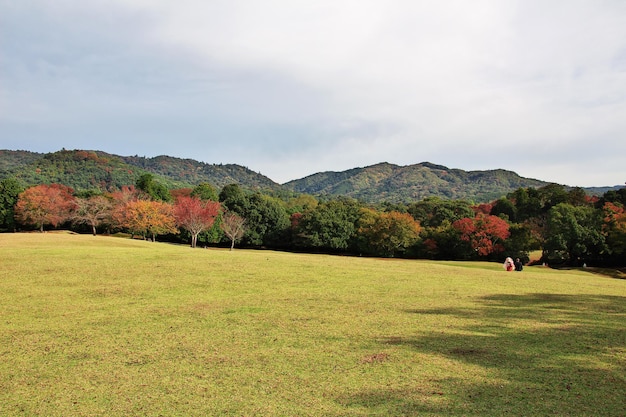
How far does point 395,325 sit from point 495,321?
10.9 ft

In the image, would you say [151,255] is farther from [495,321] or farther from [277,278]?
[495,321]

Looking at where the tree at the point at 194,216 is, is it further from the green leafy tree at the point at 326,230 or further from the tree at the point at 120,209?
the green leafy tree at the point at 326,230

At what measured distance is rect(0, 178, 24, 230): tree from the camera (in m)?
81.2

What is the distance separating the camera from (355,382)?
822cm

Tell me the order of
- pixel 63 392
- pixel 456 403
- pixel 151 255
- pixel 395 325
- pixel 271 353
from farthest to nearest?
pixel 151 255 → pixel 395 325 → pixel 271 353 → pixel 63 392 → pixel 456 403

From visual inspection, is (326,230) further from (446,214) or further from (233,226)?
(446,214)

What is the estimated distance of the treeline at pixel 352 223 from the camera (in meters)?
61.5

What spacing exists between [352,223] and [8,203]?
66121 millimetres

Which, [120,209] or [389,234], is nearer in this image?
[389,234]

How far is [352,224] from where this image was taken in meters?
78.6

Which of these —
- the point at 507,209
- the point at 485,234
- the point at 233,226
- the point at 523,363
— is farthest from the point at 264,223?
the point at 523,363

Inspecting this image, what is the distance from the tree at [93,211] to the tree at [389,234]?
151 ft

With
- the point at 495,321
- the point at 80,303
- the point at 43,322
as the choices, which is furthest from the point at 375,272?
the point at 43,322

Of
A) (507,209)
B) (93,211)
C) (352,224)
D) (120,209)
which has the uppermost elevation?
(507,209)
